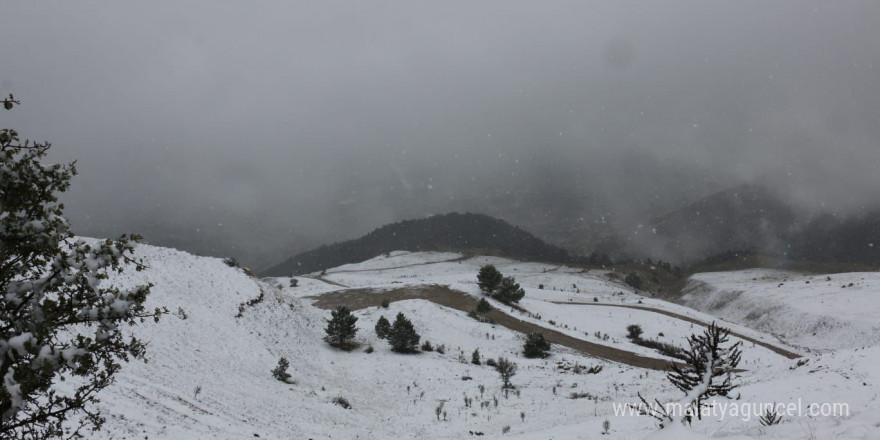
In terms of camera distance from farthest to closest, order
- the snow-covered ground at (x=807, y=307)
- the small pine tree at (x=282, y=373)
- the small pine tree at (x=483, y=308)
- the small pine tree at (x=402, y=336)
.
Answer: the small pine tree at (x=483, y=308) < the snow-covered ground at (x=807, y=307) < the small pine tree at (x=402, y=336) < the small pine tree at (x=282, y=373)

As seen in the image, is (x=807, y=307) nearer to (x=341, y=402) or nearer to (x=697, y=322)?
(x=697, y=322)

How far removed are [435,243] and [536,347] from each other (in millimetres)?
130933

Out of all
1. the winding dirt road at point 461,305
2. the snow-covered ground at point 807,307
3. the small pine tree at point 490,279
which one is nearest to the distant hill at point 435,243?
the snow-covered ground at point 807,307

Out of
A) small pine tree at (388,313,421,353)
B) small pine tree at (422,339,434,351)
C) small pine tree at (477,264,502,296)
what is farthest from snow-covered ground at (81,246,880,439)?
small pine tree at (477,264,502,296)

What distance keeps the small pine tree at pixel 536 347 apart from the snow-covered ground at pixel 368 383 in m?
0.99

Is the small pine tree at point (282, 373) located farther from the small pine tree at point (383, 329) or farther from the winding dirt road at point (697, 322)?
the winding dirt road at point (697, 322)

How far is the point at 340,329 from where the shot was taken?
28.1 meters

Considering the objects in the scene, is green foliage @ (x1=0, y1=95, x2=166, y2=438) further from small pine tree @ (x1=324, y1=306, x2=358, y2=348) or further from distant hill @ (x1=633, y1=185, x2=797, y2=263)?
distant hill @ (x1=633, y1=185, x2=797, y2=263)

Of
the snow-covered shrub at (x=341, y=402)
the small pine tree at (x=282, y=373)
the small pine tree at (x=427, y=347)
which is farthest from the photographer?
the small pine tree at (x=427, y=347)

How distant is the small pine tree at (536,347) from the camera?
2969cm

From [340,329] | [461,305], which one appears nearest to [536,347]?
[340,329]

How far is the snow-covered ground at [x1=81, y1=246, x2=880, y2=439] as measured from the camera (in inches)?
453

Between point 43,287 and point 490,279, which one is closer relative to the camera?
point 43,287

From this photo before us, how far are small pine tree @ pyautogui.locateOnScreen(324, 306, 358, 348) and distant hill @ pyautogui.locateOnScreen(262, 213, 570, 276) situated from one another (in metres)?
107
